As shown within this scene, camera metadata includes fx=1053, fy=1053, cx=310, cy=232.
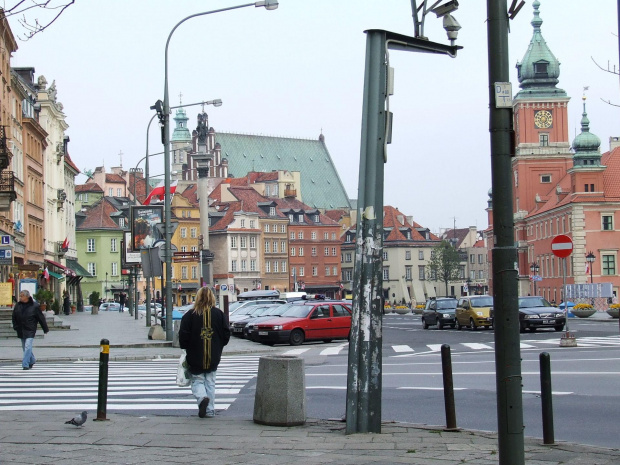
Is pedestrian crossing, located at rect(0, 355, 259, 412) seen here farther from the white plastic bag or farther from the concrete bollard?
the concrete bollard

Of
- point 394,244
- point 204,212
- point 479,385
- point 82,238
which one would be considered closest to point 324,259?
point 394,244

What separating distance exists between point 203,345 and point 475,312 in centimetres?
3269

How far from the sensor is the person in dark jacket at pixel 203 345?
43.0 feet

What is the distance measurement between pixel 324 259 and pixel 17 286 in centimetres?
10680

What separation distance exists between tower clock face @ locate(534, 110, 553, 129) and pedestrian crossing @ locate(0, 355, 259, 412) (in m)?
108

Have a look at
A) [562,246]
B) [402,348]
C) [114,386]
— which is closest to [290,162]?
[402,348]

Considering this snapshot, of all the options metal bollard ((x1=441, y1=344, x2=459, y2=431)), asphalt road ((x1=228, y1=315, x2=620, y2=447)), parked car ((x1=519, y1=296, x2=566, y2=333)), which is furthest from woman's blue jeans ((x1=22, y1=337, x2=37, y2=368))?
parked car ((x1=519, y1=296, x2=566, y2=333))

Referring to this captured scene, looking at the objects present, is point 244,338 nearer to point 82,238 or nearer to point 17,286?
point 17,286

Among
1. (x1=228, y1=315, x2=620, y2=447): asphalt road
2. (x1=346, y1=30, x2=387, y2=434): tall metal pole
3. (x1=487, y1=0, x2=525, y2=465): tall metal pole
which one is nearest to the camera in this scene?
(x1=487, y1=0, x2=525, y2=465): tall metal pole

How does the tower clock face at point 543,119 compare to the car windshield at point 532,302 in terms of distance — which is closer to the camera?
the car windshield at point 532,302

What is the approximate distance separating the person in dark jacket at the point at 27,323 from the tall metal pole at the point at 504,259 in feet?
55.3

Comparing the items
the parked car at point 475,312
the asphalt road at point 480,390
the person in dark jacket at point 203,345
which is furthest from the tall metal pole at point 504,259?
the parked car at point 475,312

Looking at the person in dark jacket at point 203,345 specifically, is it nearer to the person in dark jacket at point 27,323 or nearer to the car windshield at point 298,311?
the person in dark jacket at point 27,323

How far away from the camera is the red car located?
117ft
